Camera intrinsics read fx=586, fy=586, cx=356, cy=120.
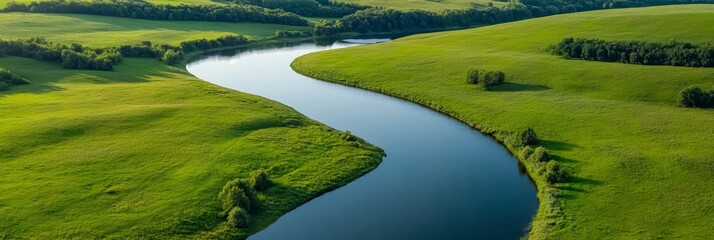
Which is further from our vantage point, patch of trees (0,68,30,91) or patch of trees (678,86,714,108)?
patch of trees (0,68,30,91)

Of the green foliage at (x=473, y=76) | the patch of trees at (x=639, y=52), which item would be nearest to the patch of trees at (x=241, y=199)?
the green foliage at (x=473, y=76)

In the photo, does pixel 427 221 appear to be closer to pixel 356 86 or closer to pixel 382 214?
pixel 382 214

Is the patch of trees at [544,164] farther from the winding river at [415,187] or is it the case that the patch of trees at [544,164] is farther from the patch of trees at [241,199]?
the patch of trees at [241,199]

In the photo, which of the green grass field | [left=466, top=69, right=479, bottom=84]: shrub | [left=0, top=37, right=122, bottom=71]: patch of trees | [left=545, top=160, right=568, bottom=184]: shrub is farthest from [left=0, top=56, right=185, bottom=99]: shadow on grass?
[left=545, top=160, right=568, bottom=184]: shrub

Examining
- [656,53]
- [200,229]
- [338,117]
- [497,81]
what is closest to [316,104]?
[338,117]

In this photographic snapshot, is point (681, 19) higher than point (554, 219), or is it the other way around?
point (681, 19)

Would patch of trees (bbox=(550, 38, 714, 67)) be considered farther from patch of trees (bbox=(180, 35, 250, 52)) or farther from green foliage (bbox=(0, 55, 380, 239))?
patch of trees (bbox=(180, 35, 250, 52))
